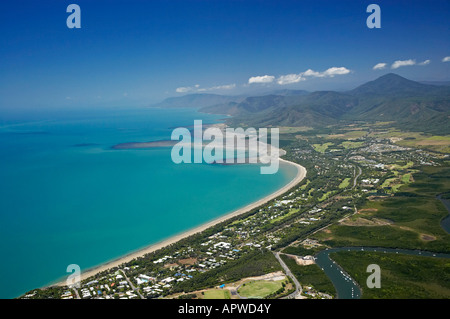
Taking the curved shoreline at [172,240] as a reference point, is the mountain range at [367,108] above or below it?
above

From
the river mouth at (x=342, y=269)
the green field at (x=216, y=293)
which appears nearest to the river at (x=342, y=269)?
the river mouth at (x=342, y=269)

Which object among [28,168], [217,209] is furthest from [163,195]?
[28,168]

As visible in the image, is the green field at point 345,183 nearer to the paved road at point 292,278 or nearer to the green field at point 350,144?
the paved road at point 292,278

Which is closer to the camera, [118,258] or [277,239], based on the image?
[118,258]

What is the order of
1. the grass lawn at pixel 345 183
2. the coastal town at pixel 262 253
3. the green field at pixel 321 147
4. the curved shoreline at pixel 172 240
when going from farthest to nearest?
the green field at pixel 321 147, the grass lawn at pixel 345 183, the curved shoreline at pixel 172 240, the coastal town at pixel 262 253
